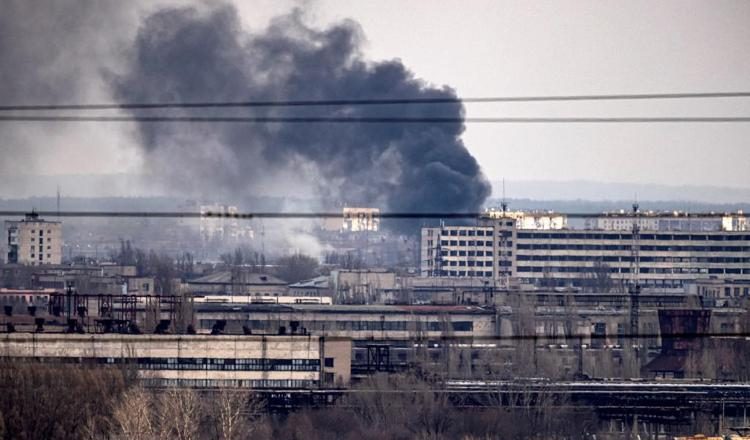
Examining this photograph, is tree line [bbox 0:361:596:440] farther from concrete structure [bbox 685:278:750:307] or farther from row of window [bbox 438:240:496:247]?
row of window [bbox 438:240:496:247]

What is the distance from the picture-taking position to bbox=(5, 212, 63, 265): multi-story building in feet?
141

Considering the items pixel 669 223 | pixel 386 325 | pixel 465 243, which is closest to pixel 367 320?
pixel 386 325

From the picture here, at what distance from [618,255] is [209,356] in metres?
24.6

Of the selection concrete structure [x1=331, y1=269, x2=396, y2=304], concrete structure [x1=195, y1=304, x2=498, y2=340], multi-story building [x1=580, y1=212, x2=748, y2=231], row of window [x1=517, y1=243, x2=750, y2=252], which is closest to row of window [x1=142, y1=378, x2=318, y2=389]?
concrete structure [x1=195, y1=304, x2=498, y2=340]

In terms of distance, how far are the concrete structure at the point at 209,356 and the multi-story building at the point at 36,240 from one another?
24.7m

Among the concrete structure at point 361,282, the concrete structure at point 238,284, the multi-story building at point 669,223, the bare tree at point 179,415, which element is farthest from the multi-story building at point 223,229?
the bare tree at point 179,415

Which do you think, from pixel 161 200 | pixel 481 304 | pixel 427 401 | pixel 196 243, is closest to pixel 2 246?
pixel 161 200

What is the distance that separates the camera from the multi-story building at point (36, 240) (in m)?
43.1

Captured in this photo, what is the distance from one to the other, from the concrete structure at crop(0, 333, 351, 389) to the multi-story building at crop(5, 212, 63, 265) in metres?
24.7

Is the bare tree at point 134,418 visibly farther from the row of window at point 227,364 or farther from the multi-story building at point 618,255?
the multi-story building at point 618,255

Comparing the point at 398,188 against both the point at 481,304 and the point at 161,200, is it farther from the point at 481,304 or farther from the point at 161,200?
the point at 481,304

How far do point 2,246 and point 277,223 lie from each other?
36.5 ft

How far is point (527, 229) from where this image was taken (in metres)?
42.3

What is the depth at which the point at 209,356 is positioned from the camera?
18.5 metres
